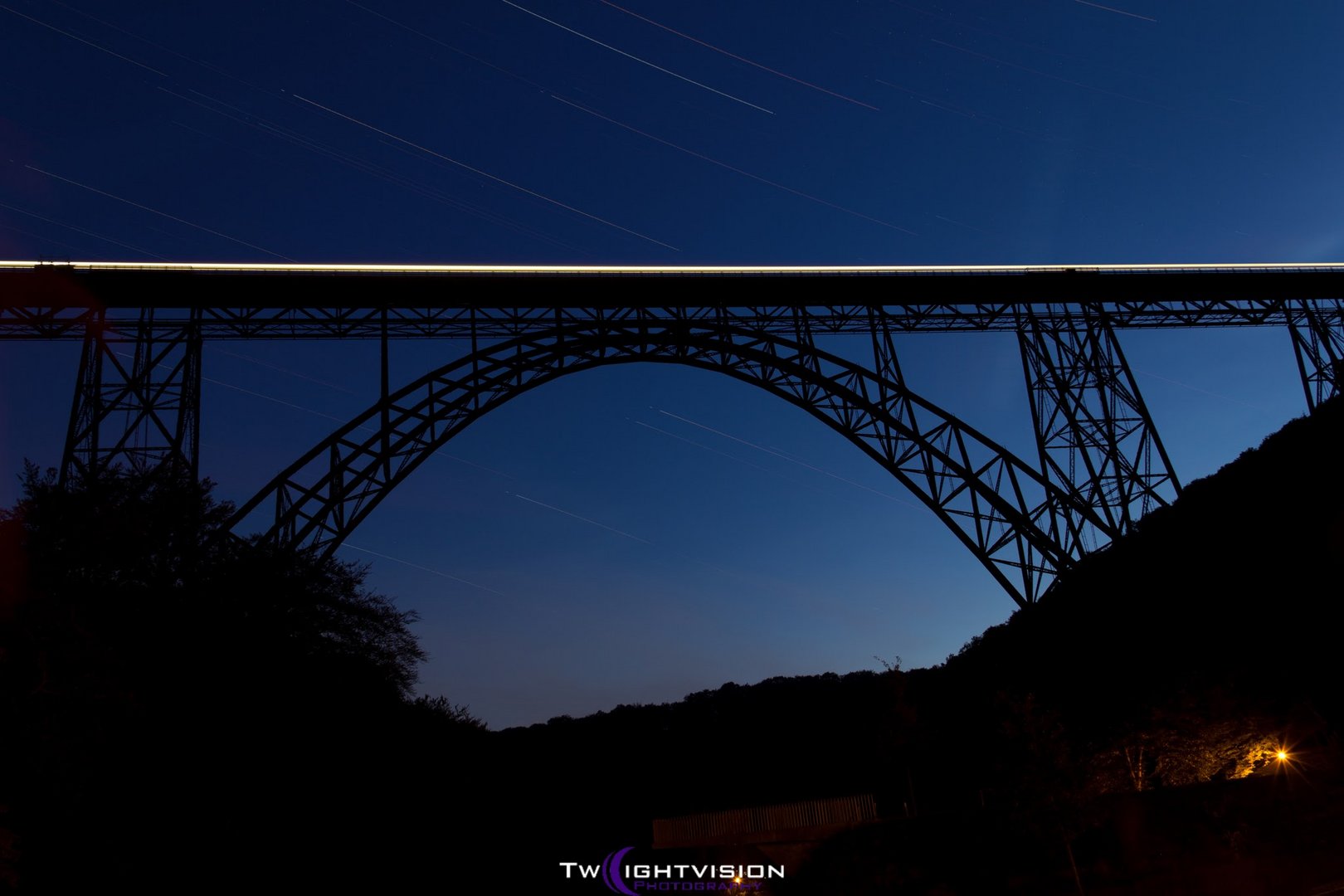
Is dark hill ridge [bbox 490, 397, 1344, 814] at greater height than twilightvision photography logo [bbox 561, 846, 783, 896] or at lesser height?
greater

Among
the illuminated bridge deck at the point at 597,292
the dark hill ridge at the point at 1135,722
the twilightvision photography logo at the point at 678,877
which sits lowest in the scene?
the twilightvision photography logo at the point at 678,877

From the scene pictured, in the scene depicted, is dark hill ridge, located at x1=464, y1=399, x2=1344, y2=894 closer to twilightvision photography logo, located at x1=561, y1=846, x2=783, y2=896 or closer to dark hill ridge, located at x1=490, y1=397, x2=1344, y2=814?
dark hill ridge, located at x1=490, y1=397, x2=1344, y2=814

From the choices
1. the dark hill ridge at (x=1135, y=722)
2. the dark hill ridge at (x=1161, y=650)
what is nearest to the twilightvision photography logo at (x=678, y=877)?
the dark hill ridge at (x=1135, y=722)

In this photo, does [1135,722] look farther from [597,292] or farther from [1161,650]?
[597,292]

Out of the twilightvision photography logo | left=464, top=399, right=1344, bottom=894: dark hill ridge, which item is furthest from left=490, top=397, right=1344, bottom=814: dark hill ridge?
the twilightvision photography logo

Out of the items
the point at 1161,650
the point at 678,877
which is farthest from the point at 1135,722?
the point at 678,877

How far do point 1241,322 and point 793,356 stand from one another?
1470cm

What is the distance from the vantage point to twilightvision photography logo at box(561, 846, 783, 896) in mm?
19000

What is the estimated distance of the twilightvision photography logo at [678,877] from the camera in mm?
19000

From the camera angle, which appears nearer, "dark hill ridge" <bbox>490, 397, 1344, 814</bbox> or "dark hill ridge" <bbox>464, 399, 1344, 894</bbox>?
"dark hill ridge" <bbox>464, 399, 1344, 894</bbox>

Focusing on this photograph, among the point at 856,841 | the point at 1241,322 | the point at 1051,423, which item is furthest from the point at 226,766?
the point at 1241,322

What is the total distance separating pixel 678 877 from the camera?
1934cm

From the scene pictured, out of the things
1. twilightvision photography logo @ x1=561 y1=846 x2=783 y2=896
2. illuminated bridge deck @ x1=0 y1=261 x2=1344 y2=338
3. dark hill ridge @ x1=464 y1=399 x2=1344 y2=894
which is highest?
illuminated bridge deck @ x1=0 y1=261 x2=1344 y2=338

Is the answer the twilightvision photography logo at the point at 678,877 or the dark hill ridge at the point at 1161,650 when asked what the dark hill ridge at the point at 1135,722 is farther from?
the twilightvision photography logo at the point at 678,877
